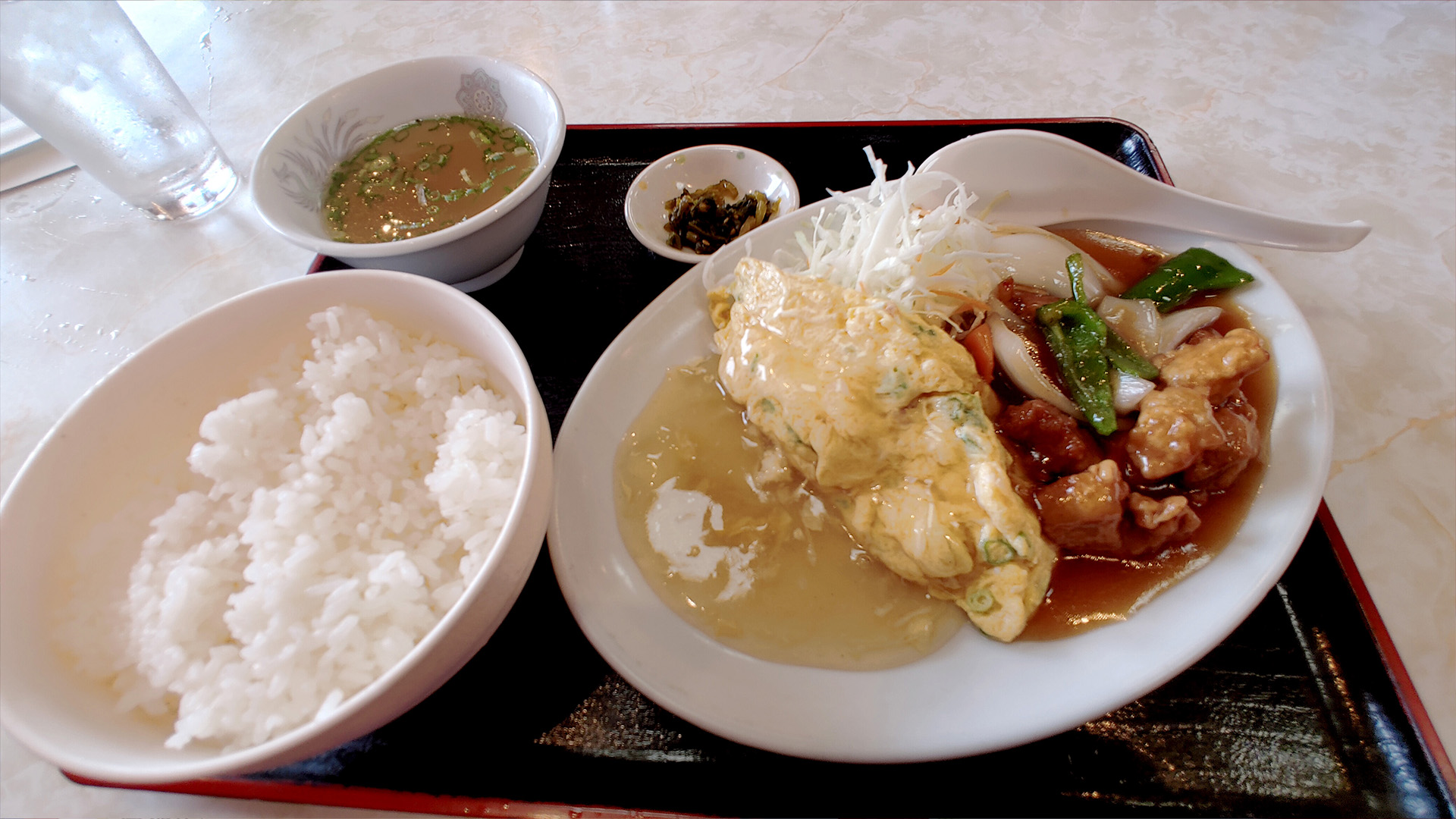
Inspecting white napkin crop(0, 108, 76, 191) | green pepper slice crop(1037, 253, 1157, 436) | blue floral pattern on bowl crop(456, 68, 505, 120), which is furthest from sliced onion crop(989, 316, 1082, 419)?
white napkin crop(0, 108, 76, 191)

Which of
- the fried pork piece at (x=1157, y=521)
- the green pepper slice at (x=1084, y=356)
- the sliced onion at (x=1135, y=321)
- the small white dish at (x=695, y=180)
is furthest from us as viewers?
the small white dish at (x=695, y=180)

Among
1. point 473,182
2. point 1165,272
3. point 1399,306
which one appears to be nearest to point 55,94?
point 473,182

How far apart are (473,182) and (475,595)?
1.63 metres

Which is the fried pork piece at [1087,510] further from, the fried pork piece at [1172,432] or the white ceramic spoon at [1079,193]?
the white ceramic spoon at [1079,193]

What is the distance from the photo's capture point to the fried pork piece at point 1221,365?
169 cm

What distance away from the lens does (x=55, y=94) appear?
7.64 ft

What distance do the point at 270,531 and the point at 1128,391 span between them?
7.22ft

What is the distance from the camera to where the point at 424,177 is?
7.68 ft

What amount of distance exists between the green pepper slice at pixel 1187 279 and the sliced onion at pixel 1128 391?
342 mm

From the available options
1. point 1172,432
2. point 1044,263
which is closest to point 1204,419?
point 1172,432

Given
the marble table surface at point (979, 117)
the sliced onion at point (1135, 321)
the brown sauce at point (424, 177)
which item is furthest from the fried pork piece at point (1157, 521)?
the brown sauce at point (424, 177)

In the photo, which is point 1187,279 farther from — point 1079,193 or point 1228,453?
point 1228,453

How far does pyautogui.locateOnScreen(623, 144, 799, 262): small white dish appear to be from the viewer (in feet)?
7.77

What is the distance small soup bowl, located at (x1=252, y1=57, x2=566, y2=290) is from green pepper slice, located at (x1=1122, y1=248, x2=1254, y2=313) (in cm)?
193
